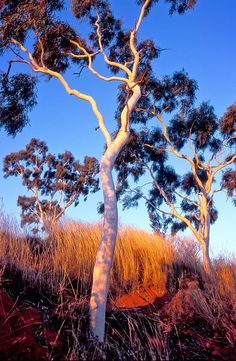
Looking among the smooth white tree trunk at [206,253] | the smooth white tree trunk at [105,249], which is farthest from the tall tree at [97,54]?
the smooth white tree trunk at [206,253]

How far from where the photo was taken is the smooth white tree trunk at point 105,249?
198 inches

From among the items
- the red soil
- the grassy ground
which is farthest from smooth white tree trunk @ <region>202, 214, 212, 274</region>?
the red soil

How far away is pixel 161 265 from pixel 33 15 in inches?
234

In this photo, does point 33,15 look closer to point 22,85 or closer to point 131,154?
point 22,85

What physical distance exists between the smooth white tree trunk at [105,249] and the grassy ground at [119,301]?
0.15 metres

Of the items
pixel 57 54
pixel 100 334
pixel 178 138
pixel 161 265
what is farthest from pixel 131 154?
pixel 100 334

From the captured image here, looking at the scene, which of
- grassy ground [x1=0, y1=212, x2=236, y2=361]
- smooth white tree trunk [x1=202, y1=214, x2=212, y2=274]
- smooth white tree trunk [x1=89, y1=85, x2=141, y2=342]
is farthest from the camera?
smooth white tree trunk [x1=202, y1=214, x2=212, y2=274]

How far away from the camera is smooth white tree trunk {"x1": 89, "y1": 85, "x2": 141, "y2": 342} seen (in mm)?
5023

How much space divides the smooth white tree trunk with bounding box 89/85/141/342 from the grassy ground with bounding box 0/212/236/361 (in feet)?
0.49

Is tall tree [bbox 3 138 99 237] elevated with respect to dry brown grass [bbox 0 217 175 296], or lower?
elevated

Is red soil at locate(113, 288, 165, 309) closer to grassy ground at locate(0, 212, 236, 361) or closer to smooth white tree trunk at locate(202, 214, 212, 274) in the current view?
grassy ground at locate(0, 212, 236, 361)

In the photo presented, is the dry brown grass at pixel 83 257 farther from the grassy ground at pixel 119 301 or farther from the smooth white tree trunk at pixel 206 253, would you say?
the smooth white tree trunk at pixel 206 253

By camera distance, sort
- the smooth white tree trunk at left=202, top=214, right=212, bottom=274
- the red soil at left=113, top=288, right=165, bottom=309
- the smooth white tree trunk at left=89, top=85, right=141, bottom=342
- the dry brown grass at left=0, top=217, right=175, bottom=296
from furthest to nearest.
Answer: the smooth white tree trunk at left=202, top=214, right=212, bottom=274, the red soil at left=113, top=288, right=165, bottom=309, the dry brown grass at left=0, top=217, right=175, bottom=296, the smooth white tree trunk at left=89, top=85, right=141, bottom=342

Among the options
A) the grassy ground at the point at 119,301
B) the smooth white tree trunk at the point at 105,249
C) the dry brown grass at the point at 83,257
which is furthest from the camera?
the dry brown grass at the point at 83,257
